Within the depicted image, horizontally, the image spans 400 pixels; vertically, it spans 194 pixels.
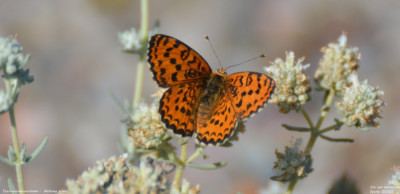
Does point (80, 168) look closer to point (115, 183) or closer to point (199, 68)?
point (199, 68)

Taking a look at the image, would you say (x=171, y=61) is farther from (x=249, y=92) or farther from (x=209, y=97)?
(x=249, y=92)

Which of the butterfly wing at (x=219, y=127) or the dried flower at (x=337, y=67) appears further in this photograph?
the dried flower at (x=337, y=67)

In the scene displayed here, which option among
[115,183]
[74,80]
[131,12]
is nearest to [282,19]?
[131,12]

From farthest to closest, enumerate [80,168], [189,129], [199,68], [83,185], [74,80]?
[74,80] → [80,168] → [199,68] → [189,129] → [83,185]

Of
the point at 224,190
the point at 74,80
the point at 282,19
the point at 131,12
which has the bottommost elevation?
the point at 224,190

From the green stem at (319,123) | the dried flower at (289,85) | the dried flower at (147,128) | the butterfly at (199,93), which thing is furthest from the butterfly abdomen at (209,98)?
the green stem at (319,123)

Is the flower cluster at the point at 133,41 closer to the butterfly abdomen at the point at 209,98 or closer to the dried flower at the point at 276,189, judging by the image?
the butterfly abdomen at the point at 209,98

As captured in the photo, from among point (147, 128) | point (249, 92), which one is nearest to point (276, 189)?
point (249, 92)

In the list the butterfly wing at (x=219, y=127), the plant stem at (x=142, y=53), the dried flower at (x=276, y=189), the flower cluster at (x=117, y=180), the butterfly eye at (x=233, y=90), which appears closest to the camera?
the flower cluster at (x=117, y=180)

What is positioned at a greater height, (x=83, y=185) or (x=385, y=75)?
(x=385, y=75)
